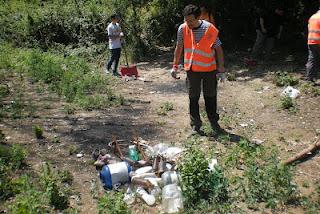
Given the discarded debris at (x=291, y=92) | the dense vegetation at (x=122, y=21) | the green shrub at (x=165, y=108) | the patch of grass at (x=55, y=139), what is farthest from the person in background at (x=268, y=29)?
the patch of grass at (x=55, y=139)

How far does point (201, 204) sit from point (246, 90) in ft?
15.6

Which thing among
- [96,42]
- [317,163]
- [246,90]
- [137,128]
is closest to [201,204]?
[317,163]

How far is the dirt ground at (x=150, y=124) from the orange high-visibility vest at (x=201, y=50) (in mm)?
1047

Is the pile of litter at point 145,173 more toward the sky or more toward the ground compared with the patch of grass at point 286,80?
more toward the ground

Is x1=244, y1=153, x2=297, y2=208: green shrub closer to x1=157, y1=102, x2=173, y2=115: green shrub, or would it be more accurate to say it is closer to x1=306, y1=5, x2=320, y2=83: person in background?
x1=157, y1=102, x2=173, y2=115: green shrub

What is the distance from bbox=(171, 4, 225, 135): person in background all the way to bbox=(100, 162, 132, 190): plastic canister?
164 cm

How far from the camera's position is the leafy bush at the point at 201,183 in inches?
164

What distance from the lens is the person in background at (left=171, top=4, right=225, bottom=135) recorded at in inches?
212

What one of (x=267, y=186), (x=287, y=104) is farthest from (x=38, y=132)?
(x=287, y=104)

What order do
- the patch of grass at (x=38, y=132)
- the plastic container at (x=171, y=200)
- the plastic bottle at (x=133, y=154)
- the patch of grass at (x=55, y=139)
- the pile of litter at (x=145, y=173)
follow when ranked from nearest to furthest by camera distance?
the plastic container at (x=171, y=200) < the pile of litter at (x=145, y=173) < the plastic bottle at (x=133, y=154) < the patch of grass at (x=55, y=139) < the patch of grass at (x=38, y=132)

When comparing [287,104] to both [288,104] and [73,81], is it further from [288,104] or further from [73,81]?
[73,81]

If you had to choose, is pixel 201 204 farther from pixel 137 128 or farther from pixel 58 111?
pixel 58 111

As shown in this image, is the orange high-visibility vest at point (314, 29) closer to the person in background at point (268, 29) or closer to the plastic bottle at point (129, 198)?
the person in background at point (268, 29)

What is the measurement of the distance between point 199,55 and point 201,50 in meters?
0.07
